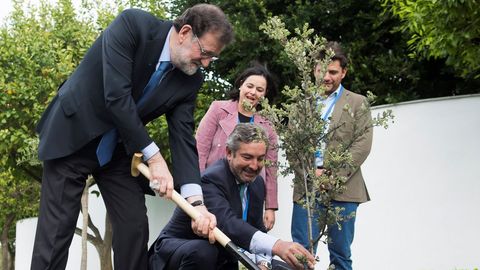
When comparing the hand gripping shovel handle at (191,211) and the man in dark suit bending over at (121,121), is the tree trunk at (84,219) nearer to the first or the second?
the man in dark suit bending over at (121,121)

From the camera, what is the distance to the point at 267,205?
7.23 m

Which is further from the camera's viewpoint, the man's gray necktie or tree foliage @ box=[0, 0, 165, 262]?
tree foliage @ box=[0, 0, 165, 262]

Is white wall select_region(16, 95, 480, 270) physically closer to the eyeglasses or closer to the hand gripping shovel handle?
the hand gripping shovel handle

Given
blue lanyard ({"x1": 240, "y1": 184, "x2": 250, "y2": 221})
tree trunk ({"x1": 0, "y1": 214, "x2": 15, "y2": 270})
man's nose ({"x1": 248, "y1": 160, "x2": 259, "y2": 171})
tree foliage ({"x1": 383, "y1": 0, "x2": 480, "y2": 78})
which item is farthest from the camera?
tree trunk ({"x1": 0, "y1": 214, "x2": 15, "y2": 270})

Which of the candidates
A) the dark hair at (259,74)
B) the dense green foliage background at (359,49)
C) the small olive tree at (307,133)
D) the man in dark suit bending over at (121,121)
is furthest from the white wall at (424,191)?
the man in dark suit bending over at (121,121)

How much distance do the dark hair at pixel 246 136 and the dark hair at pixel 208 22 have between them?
30.1 inches

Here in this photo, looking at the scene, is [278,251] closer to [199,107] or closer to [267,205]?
[267,205]

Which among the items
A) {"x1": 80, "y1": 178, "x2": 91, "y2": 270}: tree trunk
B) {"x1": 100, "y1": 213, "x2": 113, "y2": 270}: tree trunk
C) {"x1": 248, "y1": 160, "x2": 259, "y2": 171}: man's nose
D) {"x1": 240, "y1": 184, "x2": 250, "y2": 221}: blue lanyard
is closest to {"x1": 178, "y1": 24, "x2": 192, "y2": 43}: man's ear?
{"x1": 248, "y1": 160, "x2": 259, "y2": 171}: man's nose

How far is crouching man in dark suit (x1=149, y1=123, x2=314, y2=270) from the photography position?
18.0 ft

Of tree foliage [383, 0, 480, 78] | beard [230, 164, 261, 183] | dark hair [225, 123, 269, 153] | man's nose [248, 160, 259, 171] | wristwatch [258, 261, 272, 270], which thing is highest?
tree foliage [383, 0, 480, 78]

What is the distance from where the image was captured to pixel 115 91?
16.3 feet

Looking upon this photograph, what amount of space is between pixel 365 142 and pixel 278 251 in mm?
1997

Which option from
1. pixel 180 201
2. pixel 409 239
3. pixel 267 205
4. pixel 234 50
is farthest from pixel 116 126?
pixel 234 50

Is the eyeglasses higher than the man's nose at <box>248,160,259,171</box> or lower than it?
higher
